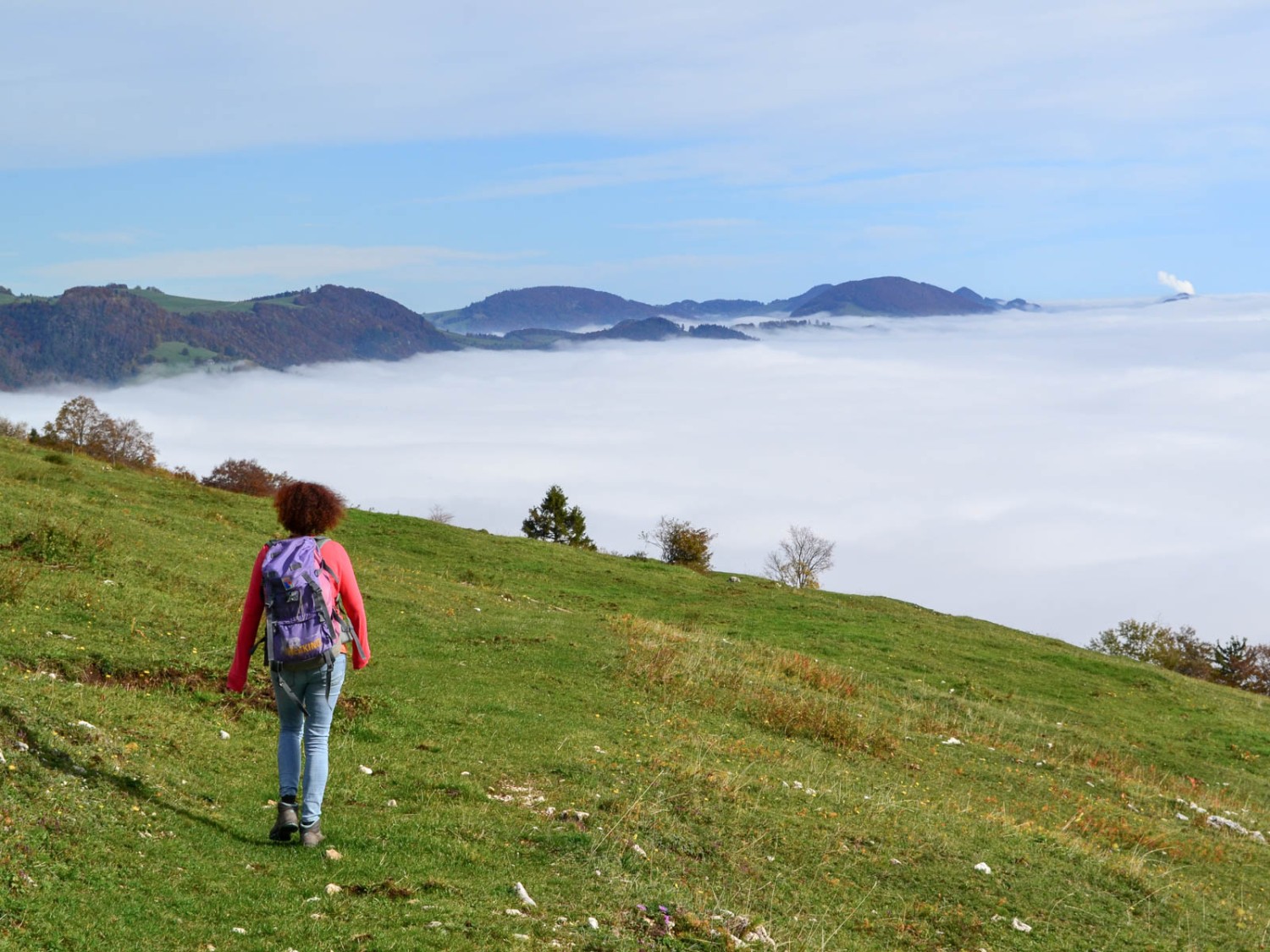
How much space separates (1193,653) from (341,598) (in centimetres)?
9878

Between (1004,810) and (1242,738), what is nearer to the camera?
(1004,810)

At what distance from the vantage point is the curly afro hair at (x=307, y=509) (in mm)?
9172

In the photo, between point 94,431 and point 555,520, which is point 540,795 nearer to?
point 555,520

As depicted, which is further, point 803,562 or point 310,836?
point 803,562

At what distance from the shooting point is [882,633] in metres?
42.1

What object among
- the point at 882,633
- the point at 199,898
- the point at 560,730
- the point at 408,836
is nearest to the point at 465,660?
the point at 560,730

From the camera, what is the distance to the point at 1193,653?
298 ft

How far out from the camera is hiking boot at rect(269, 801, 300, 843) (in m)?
9.19

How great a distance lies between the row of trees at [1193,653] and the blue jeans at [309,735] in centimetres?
8400

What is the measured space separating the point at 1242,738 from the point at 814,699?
20.5m

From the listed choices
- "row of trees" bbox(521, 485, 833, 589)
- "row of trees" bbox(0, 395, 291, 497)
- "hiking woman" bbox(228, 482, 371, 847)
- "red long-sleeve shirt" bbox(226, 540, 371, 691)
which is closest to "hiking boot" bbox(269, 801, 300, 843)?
"hiking woman" bbox(228, 482, 371, 847)

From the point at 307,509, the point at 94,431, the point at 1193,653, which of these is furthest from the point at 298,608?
the point at 1193,653

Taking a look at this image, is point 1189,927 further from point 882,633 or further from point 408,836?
point 882,633

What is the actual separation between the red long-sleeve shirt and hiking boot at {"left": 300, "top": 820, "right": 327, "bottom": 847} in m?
1.46
